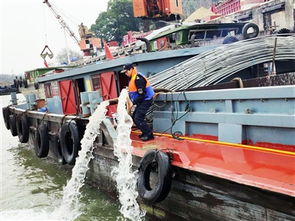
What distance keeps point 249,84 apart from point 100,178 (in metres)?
3.29

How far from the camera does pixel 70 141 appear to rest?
7.00 meters

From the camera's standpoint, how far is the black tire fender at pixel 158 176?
12.6 feet

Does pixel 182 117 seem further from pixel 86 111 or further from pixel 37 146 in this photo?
pixel 37 146

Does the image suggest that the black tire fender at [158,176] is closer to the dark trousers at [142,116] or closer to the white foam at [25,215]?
the dark trousers at [142,116]

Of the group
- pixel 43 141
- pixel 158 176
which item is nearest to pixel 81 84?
pixel 43 141

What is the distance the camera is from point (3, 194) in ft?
24.2

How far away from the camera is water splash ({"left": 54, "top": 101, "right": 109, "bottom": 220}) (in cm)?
553

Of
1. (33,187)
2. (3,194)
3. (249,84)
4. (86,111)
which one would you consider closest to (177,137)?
(249,84)

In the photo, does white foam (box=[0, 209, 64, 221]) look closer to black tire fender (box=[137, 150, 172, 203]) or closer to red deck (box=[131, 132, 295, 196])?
black tire fender (box=[137, 150, 172, 203])

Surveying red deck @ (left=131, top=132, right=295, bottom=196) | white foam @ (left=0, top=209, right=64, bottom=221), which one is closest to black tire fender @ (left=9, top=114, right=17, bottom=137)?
white foam @ (left=0, top=209, right=64, bottom=221)

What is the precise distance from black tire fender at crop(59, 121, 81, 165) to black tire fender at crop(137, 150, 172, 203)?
2.52 metres

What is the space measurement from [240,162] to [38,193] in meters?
5.09

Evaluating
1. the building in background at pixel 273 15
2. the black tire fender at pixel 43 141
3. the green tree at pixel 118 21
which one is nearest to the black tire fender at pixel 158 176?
the black tire fender at pixel 43 141

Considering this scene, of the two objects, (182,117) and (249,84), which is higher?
(249,84)
